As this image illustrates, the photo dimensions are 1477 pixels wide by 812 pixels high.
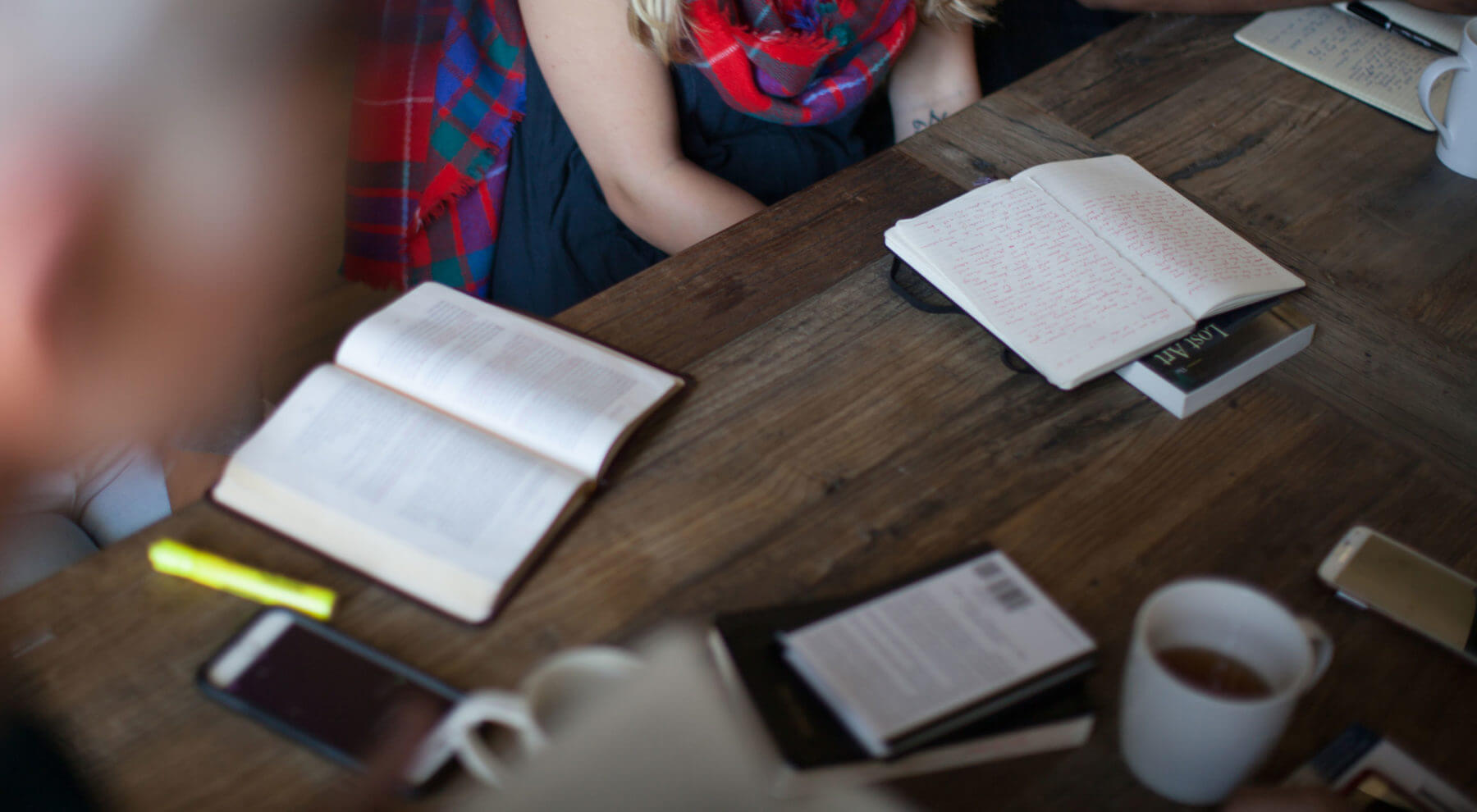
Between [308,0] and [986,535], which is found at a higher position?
[308,0]

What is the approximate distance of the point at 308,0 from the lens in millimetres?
1200

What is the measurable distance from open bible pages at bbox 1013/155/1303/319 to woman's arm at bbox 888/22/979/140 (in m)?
0.45

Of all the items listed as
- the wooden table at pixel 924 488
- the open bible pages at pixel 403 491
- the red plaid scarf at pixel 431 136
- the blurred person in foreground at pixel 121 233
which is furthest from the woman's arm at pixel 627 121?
the open bible pages at pixel 403 491

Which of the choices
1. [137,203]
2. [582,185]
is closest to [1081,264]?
[582,185]

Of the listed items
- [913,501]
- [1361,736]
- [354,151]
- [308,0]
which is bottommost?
[1361,736]

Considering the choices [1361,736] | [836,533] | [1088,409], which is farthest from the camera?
[1088,409]

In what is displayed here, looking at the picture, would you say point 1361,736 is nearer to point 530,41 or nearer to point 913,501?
point 913,501

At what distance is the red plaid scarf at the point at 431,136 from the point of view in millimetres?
1267

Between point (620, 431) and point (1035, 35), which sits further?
point (1035, 35)

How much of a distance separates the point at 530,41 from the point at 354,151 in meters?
0.29

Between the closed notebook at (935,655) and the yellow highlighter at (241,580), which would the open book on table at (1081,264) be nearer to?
the closed notebook at (935,655)

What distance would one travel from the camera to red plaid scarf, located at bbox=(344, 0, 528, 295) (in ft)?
4.16

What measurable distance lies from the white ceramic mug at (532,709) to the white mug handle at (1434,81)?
1056mm

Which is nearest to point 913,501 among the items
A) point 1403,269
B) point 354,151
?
point 1403,269
